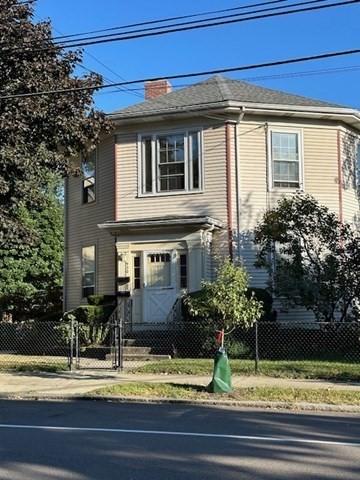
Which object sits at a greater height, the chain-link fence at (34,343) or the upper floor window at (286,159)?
the upper floor window at (286,159)

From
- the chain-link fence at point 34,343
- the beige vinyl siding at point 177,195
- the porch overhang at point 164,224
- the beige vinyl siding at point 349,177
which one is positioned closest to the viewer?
the chain-link fence at point 34,343

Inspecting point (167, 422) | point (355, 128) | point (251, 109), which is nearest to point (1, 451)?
point (167, 422)

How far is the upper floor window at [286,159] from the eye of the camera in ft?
63.4

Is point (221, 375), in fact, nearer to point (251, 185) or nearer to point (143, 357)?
point (143, 357)

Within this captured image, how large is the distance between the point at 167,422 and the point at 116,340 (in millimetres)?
6091

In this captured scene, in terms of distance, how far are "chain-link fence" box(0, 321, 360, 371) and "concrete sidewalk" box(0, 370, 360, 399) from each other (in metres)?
0.80

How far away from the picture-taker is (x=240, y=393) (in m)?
10.9

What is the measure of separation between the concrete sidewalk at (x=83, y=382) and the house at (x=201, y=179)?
4.86m

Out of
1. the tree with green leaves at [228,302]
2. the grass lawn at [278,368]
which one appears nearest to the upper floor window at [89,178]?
the grass lawn at [278,368]

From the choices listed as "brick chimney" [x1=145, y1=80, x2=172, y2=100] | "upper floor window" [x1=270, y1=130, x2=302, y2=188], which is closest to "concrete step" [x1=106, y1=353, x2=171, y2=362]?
"upper floor window" [x1=270, y1=130, x2=302, y2=188]

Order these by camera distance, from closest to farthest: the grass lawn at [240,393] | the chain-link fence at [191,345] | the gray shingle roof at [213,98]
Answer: the grass lawn at [240,393] → the chain-link fence at [191,345] → the gray shingle roof at [213,98]

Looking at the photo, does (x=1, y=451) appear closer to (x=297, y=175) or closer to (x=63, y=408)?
(x=63, y=408)

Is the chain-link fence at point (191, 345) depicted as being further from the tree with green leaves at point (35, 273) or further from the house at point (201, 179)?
Result: the tree with green leaves at point (35, 273)

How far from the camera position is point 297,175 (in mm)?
19422
